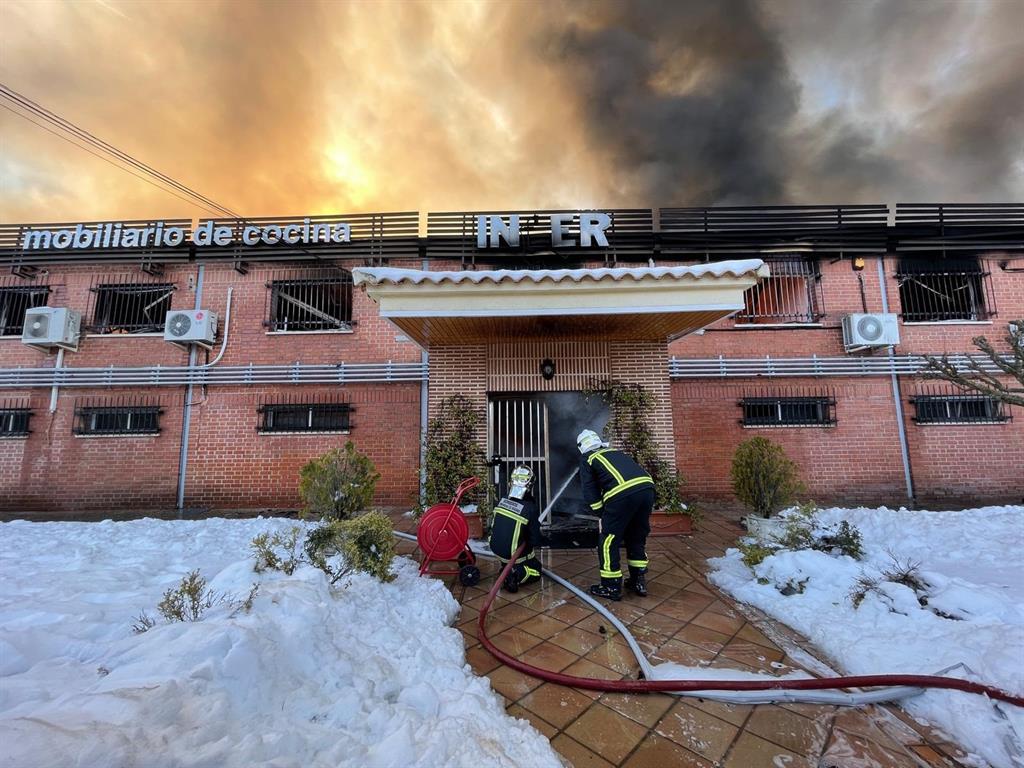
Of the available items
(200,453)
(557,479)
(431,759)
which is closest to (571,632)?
(431,759)

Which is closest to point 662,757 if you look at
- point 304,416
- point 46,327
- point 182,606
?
point 182,606

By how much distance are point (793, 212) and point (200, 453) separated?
13938 millimetres

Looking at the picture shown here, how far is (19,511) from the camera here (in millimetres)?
8547

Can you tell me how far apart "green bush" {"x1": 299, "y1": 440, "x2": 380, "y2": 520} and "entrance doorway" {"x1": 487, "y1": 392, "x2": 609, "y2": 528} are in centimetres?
203

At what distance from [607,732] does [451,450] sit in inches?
179

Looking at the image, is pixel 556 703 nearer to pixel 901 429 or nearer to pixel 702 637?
pixel 702 637

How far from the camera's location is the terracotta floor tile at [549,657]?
284cm

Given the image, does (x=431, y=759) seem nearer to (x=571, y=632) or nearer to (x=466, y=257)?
(x=571, y=632)

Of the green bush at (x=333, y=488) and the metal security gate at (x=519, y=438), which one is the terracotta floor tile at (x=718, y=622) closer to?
the metal security gate at (x=519, y=438)

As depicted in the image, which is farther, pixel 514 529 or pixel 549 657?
pixel 514 529

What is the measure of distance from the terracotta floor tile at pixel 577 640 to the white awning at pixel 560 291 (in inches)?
137

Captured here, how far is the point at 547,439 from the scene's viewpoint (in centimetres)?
659

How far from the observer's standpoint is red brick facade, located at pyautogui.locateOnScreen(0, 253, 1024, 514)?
844 cm

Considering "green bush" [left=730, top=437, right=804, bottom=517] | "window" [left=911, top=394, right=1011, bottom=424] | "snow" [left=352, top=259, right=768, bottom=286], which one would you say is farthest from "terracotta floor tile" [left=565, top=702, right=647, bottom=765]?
"window" [left=911, top=394, right=1011, bottom=424]
